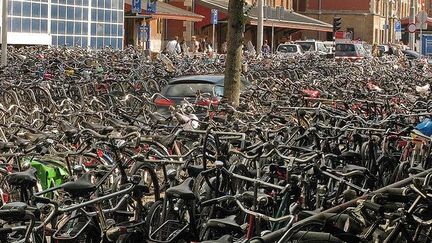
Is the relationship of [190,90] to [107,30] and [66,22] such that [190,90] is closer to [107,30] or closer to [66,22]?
[66,22]

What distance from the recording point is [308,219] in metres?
4.39

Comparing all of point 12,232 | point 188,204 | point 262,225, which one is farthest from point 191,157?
point 12,232

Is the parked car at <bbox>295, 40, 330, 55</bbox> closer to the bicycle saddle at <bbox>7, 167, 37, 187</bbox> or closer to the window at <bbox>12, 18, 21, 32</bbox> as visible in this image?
the window at <bbox>12, 18, 21, 32</bbox>

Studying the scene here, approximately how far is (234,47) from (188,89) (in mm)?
920

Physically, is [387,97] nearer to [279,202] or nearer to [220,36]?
[279,202]

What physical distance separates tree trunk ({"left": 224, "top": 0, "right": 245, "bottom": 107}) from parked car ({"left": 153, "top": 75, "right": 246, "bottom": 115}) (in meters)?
0.25

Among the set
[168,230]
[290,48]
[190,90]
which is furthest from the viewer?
[290,48]

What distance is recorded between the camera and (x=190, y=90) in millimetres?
13727

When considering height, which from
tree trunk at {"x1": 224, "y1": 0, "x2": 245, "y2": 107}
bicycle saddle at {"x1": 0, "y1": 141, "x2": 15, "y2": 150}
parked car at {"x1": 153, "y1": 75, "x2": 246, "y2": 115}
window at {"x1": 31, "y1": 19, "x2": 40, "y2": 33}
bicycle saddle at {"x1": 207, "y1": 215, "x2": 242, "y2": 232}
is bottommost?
bicycle saddle at {"x1": 207, "y1": 215, "x2": 242, "y2": 232}

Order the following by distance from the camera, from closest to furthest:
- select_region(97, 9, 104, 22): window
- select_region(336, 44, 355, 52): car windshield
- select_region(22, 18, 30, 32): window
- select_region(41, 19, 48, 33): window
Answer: select_region(22, 18, 30, 32): window < select_region(41, 19, 48, 33): window < select_region(97, 9, 104, 22): window < select_region(336, 44, 355, 52): car windshield

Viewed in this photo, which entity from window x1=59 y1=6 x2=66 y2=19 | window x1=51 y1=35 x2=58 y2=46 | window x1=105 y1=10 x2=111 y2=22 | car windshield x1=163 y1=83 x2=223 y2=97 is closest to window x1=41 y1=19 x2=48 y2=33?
window x1=51 y1=35 x2=58 y2=46

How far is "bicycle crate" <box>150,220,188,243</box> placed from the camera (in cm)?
580

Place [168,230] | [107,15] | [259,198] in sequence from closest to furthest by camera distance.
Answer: [259,198] < [168,230] < [107,15]

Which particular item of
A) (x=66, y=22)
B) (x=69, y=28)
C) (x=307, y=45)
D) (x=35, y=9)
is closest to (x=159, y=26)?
(x=307, y=45)
